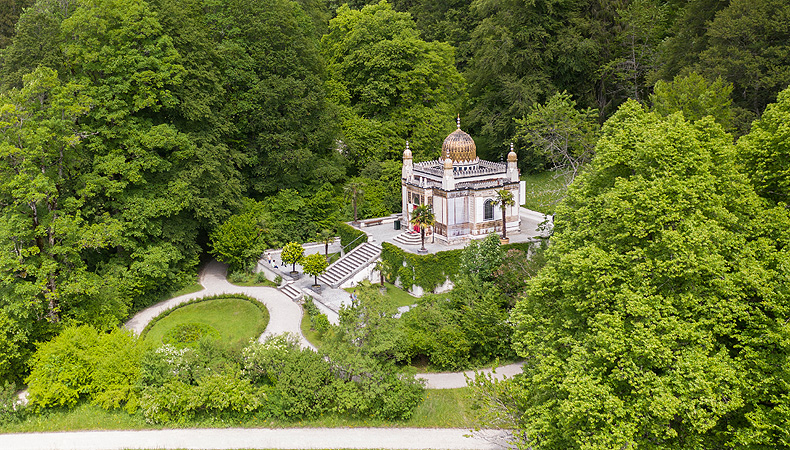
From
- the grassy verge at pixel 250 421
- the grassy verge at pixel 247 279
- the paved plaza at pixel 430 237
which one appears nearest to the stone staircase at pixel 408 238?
the paved plaza at pixel 430 237

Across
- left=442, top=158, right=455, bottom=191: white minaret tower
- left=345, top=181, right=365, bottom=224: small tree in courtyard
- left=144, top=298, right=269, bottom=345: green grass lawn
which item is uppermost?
left=442, top=158, right=455, bottom=191: white minaret tower

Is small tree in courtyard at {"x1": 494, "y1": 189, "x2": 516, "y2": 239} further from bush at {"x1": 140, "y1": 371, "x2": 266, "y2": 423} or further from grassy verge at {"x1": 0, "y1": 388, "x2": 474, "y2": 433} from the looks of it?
bush at {"x1": 140, "y1": 371, "x2": 266, "y2": 423}

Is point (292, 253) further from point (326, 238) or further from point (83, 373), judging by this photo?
point (83, 373)

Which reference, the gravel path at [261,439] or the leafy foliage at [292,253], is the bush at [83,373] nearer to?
the gravel path at [261,439]

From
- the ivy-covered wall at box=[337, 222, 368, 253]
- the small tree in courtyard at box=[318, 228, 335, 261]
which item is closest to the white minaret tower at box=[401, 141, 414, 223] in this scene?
the ivy-covered wall at box=[337, 222, 368, 253]

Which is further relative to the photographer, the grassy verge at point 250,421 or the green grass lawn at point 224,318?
the green grass lawn at point 224,318

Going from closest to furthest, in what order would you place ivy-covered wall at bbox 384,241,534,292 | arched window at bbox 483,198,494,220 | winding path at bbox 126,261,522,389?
winding path at bbox 126,261,522,389 < ivy-covered wall at bbox 384,241,534,292 < arched window at bbox 483,198,494,220

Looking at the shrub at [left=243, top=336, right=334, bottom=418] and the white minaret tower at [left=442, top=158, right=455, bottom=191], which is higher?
the white minaret tower at [left=442, top=158, right=455, bottom=191]

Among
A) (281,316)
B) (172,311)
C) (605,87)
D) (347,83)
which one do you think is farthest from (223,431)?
(605,87)
